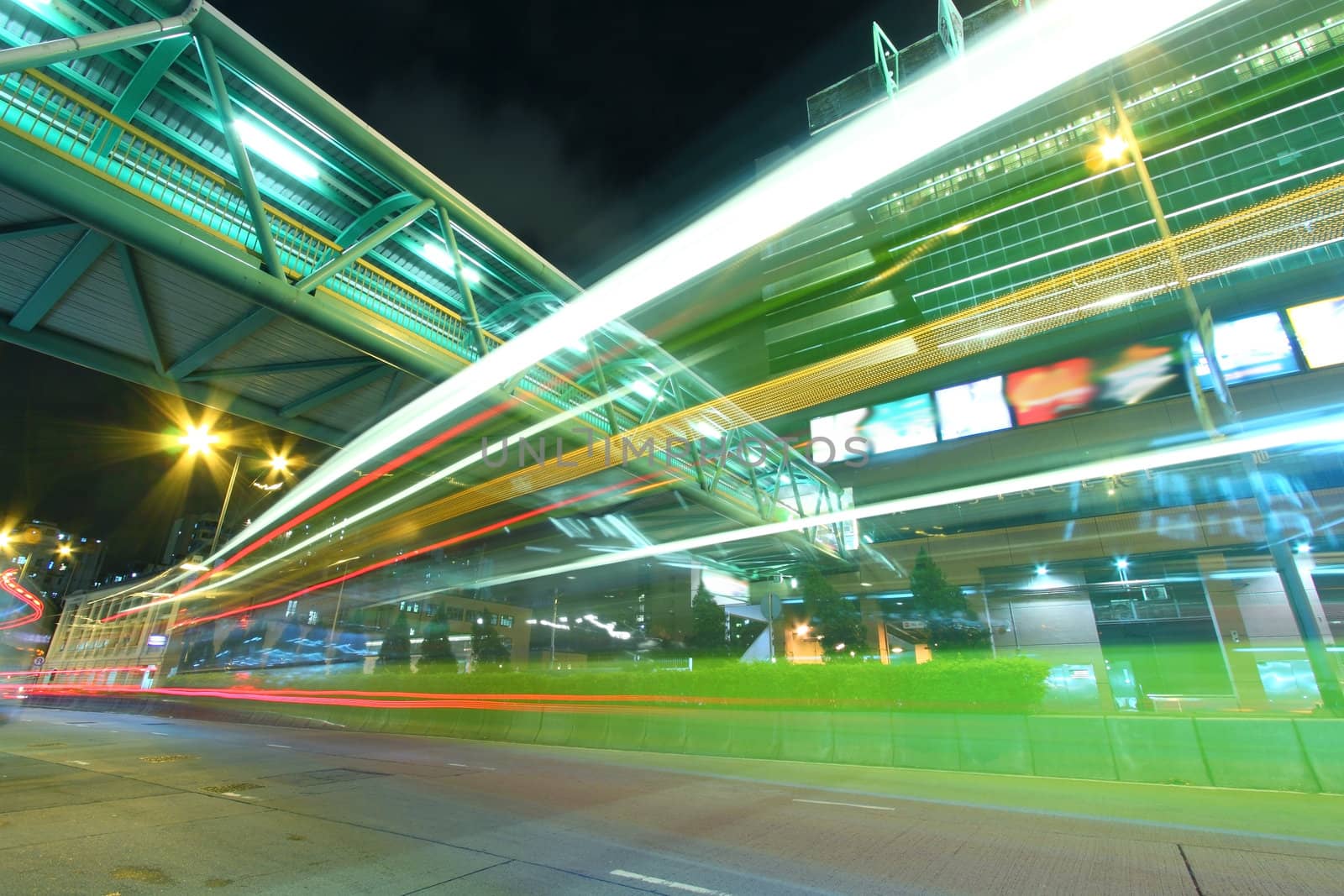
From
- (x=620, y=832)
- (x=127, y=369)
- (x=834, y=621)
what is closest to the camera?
(x=620, y=832)

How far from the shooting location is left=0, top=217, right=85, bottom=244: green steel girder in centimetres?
772

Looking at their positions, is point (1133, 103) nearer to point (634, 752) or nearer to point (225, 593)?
point (634, 752)

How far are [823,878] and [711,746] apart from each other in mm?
10603

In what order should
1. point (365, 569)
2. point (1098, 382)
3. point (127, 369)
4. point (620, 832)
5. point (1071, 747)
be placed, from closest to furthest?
point (620, 832)
point (1071, 747)
point (127, 369)
point (1098, 382)
point (365, 569)

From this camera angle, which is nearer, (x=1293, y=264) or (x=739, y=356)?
(x=1293, y=264)

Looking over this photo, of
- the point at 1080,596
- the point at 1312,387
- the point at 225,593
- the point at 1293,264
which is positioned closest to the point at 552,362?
the point at 1080,596

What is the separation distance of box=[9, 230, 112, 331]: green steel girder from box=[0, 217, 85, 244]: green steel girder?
298 millimetres

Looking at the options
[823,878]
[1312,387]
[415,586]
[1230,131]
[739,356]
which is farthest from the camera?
[415,586]

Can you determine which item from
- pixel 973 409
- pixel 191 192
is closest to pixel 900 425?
pixel 973 409

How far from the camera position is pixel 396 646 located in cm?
4362

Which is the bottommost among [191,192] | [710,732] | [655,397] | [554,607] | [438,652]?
[710,732]

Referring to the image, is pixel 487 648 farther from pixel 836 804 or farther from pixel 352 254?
pixel 836 804

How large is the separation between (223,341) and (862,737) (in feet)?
52.0

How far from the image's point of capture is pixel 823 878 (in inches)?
178
